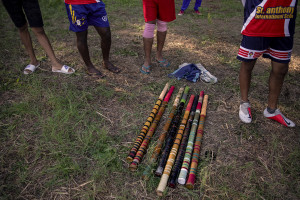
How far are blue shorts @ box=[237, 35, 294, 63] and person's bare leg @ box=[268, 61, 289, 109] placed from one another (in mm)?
72

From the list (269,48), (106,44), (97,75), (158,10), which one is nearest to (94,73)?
(97,75)

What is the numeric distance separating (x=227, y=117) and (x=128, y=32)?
402 centimetres

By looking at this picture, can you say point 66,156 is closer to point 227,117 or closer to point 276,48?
point 227,117

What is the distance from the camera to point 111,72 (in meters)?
3.73

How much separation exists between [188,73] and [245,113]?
51.0 inches

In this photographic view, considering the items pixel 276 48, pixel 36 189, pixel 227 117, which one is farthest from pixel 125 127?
pixel 276 48

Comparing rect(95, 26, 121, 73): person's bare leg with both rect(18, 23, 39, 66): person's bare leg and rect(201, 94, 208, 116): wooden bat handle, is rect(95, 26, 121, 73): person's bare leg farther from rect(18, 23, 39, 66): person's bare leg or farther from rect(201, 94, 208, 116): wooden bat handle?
rect(201, 94, 208, 116): wooden bat handle

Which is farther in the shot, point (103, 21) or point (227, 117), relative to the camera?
point (103, 21)

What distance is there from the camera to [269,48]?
233cm

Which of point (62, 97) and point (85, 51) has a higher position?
point (85, 51)

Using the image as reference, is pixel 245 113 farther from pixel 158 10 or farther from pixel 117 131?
pixel 158 10

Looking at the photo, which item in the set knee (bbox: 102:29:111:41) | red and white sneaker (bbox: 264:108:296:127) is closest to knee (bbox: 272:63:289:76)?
red and white sneaker (bbox: 264:108:296:127)

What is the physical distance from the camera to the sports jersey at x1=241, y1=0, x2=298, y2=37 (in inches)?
78.9

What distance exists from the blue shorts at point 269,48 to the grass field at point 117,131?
88 cm
